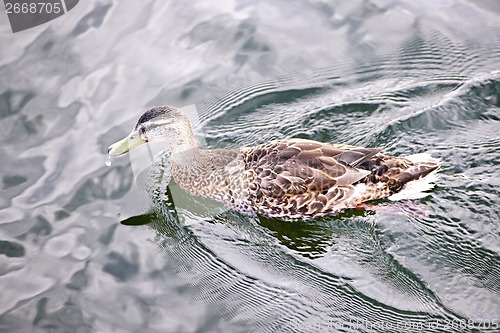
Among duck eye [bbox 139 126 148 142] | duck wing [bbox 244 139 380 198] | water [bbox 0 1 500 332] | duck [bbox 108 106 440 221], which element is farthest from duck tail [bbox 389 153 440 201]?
duck eye [bbox 139 126 148 142]

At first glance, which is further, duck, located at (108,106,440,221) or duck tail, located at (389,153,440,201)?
duck tail, located at (389,153,440,201)

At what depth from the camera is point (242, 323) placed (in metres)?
6.26

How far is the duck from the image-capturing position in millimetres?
7082

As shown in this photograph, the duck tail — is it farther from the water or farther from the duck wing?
the duck wing

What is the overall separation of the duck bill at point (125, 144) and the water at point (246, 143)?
23.6 inches

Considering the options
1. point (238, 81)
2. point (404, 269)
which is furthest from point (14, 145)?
point (404, 269)

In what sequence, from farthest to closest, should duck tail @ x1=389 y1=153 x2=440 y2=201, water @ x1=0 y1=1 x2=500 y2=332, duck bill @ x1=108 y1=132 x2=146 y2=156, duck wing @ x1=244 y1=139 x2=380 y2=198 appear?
duck bill @ x1=108 y1=132 x2=146 y2=156, duck tail @ x1=389 y1=153 x2=440 y2=201, duck wing @ x1=244 y1=139 x2=380 y2=198, water @ x1=0 y1=1 x2=500 y2=332

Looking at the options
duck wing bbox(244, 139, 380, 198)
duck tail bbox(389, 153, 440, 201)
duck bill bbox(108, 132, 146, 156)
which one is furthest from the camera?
duck bill bbox(108, 132, 146, 156)

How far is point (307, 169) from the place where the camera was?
7.05 metres

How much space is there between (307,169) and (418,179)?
54.5 inches

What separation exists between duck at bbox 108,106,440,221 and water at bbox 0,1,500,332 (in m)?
0.24

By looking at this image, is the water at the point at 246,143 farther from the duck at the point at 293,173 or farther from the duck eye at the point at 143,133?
the duck eye at the point at 143,133

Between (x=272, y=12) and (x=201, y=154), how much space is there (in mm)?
3263

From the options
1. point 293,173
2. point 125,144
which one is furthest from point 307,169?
point 125,144
